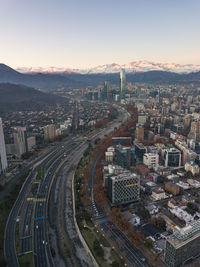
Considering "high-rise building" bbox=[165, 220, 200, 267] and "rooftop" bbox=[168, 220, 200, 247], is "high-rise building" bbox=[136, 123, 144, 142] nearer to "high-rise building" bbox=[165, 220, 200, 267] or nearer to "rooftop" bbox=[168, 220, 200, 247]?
"rooftop" bbox=[168, 220, 200, 247]

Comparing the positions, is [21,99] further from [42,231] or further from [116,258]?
[116,258]

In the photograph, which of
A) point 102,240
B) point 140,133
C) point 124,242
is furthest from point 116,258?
point 140,133

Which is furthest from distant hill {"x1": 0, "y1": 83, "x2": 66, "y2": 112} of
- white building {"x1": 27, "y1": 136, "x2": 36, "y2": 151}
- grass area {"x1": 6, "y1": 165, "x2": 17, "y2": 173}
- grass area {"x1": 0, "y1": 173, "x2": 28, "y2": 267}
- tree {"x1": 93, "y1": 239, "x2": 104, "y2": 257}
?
tree {"x1": 93, "y1": 239, "x2": 104, "y2": 257}

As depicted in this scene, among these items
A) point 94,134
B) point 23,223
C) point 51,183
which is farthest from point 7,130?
point 23,223

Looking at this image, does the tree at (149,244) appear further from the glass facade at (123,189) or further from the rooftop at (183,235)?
the glass facade at (123,189)

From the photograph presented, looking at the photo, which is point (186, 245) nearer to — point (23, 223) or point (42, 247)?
point (42, 247)
